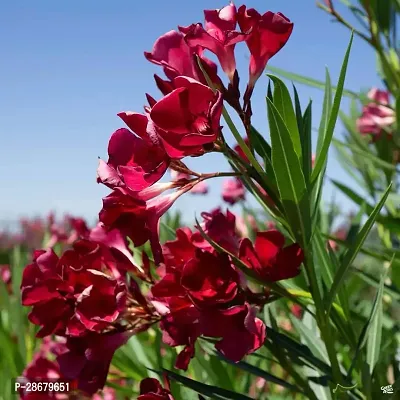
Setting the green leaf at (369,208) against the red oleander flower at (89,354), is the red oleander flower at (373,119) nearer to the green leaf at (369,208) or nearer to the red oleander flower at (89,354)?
the green leaf at (369,208)

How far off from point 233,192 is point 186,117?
1.58 meters

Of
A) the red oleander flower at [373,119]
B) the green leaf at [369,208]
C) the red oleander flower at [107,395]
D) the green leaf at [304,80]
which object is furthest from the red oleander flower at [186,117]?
the red oleander flower at [373,119]

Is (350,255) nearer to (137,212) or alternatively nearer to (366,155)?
(137,212)

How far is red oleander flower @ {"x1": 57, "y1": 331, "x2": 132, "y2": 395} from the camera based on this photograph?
629 mm

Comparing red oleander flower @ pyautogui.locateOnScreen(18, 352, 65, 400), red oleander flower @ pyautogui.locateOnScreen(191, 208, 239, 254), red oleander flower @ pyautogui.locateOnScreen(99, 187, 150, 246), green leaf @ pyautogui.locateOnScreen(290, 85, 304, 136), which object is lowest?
red oleander flower @ pyautogui.locateOnScreen(18, 352, 65, 400)

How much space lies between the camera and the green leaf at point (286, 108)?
529 millimetres

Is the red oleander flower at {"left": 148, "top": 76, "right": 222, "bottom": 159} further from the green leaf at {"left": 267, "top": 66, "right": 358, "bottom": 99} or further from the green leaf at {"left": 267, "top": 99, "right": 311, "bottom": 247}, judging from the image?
the green leaf at {"left": 267, "top": 66, "right": 358, "bottom": 99}

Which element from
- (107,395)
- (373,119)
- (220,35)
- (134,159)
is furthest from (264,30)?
(373,119)

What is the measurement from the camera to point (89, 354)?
0.62 m

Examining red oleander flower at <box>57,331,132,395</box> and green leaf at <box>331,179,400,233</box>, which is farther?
green leaf at <box>331,179,400,233</box>

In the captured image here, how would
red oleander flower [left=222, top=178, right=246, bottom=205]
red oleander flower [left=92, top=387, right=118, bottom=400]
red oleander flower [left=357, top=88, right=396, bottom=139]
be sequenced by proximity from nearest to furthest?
red oleander flower [left=92, top=387, right=118, bottom=400], red oleander flower [left=357, top=88, right=396, bottom=139], red oleander flower [left=222, top=178, right=246, bottom=205]

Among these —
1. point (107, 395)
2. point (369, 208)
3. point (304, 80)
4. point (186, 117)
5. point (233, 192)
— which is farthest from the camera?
point (233, 192)

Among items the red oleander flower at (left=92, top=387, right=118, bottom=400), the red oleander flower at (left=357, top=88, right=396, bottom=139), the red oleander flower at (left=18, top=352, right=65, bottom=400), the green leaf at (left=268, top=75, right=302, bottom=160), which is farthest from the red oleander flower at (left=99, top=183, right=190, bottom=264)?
the red oleander flower at (left=357, top=88, right=396, bottom=139)

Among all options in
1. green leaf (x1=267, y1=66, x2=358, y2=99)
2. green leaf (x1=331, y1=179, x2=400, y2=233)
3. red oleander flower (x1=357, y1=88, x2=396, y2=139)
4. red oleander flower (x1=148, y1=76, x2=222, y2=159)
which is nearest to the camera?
red oleander flower (x1=148, y1=76, x2=222, y2=159)
